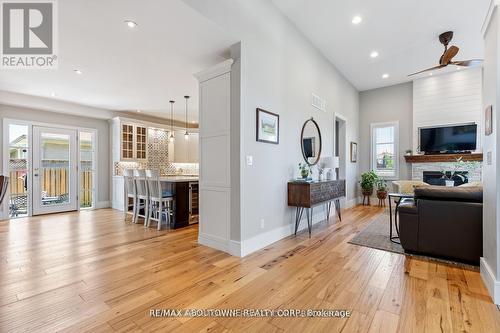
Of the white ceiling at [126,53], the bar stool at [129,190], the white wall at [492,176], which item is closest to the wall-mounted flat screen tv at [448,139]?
the white wall at [492,176]

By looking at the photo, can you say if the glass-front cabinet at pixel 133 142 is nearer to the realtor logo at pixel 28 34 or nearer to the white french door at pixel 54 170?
the white french door at pixel 54 170

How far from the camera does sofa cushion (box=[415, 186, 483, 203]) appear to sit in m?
2.46

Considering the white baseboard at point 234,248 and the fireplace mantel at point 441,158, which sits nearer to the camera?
the white baseboard at point 234,248

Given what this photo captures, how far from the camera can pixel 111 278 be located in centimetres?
229

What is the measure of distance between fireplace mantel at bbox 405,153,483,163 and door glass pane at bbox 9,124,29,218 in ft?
31.9

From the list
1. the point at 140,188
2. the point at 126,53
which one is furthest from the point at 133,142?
the point at 126,53

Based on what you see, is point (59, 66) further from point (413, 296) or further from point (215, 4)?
point (413, 296)

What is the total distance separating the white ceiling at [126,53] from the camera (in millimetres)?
2465

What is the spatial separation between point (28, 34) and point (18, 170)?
12.7 ft

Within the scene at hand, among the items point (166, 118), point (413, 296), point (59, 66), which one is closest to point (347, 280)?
point (413, 296)

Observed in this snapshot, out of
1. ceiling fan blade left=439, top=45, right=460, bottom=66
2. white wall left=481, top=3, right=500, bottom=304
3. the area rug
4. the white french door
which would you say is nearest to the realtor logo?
the white french door

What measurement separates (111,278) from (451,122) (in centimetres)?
786

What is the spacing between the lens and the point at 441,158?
591 cm

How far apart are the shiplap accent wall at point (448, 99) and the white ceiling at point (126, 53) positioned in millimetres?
5917
